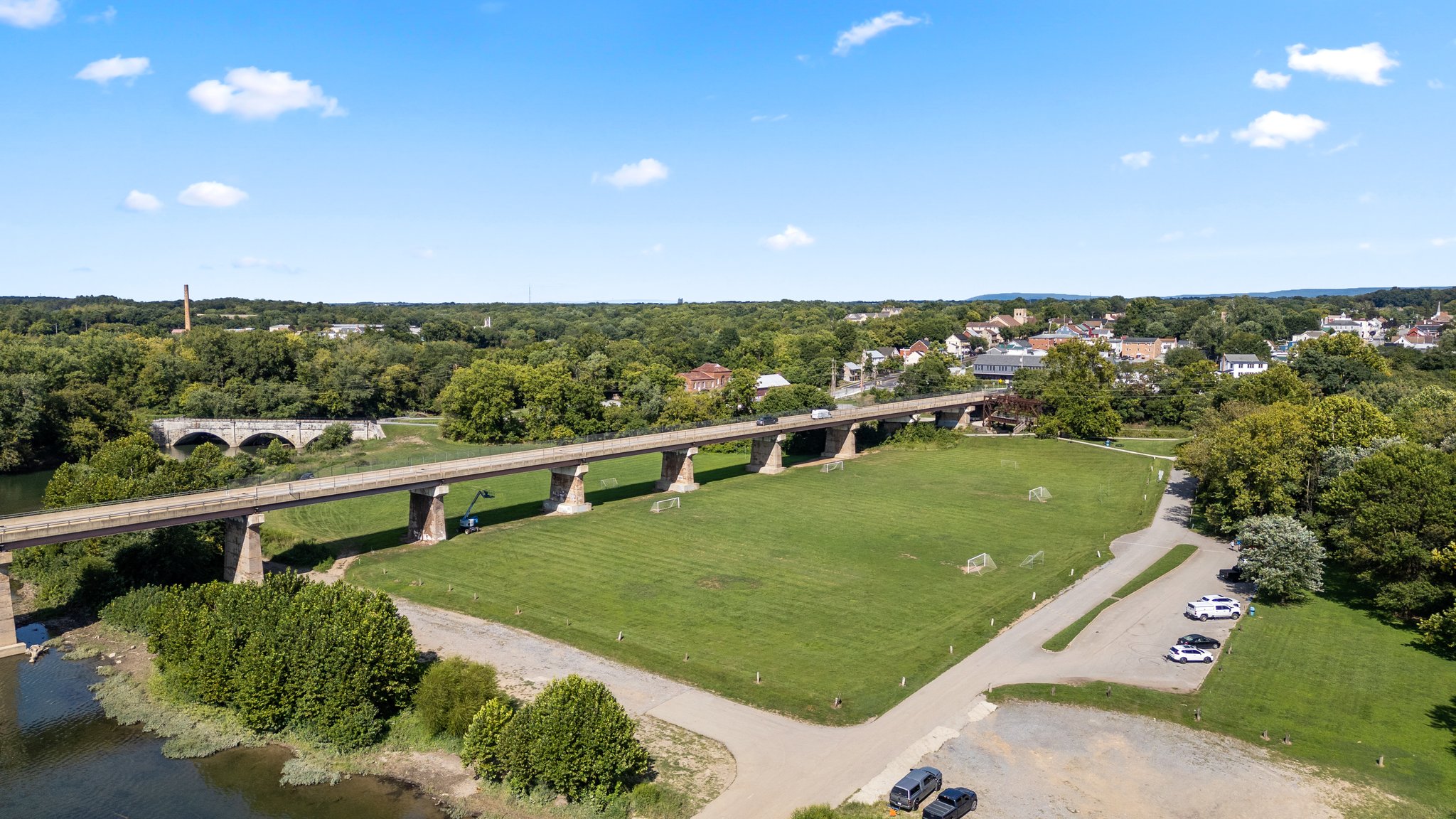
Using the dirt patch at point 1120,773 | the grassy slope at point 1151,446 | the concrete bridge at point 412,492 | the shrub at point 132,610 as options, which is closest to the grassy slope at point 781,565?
the concrete bridge at point 412,492

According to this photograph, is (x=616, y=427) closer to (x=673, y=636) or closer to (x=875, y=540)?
(x=875, y=540)

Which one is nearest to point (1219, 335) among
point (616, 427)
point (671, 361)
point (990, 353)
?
point (990, 353)

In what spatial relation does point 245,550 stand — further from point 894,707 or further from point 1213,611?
point 1213,611

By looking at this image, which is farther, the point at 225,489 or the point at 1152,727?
the point at 225,489

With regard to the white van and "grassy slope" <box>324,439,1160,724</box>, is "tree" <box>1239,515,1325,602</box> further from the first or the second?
"grassy slope" <box>324,439,1160,724</box>

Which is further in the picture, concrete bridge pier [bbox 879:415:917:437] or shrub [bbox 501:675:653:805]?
concrete bridge pier [bbox 879:415:917:437]

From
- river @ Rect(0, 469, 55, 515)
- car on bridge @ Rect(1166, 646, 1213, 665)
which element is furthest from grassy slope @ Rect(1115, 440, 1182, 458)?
river @ Rect(0, 469, 55, 515)

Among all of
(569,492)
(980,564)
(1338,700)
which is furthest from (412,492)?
(1338,700)
